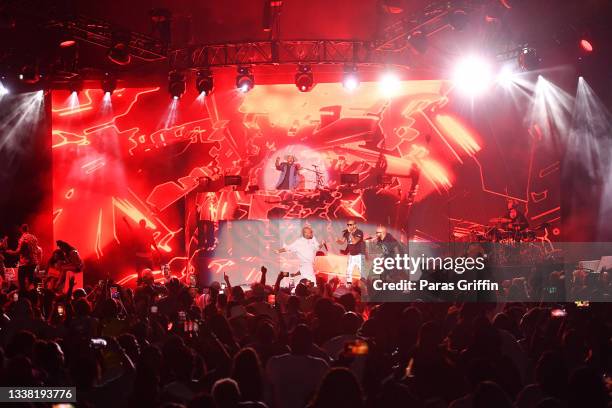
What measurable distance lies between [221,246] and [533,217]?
766cm

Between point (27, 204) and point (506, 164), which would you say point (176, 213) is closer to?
point (27, 204)

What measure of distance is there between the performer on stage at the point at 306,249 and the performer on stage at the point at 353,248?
0.70 metres

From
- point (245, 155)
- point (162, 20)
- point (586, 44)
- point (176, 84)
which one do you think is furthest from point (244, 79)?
point (586, 44)

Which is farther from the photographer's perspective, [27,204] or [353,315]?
[27,204]

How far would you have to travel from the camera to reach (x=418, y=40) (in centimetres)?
1377

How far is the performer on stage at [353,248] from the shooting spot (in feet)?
50.0

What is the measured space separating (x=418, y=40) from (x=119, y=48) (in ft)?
19.3

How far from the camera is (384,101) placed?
56.0ft

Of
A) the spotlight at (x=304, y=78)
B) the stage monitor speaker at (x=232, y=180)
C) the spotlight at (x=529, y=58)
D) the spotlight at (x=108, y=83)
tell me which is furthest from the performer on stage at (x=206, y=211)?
the spotlight at (x=529, y=58)

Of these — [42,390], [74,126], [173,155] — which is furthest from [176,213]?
[42,390]

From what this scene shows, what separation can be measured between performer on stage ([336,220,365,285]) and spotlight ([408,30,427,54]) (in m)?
4.41

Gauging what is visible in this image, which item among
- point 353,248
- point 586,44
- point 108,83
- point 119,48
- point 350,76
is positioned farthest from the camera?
point 353,248

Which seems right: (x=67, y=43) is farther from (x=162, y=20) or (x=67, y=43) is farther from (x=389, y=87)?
(x=389, y=87)

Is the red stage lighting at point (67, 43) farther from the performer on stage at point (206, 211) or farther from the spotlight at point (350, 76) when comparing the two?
the spotlight at point (350, 76)
